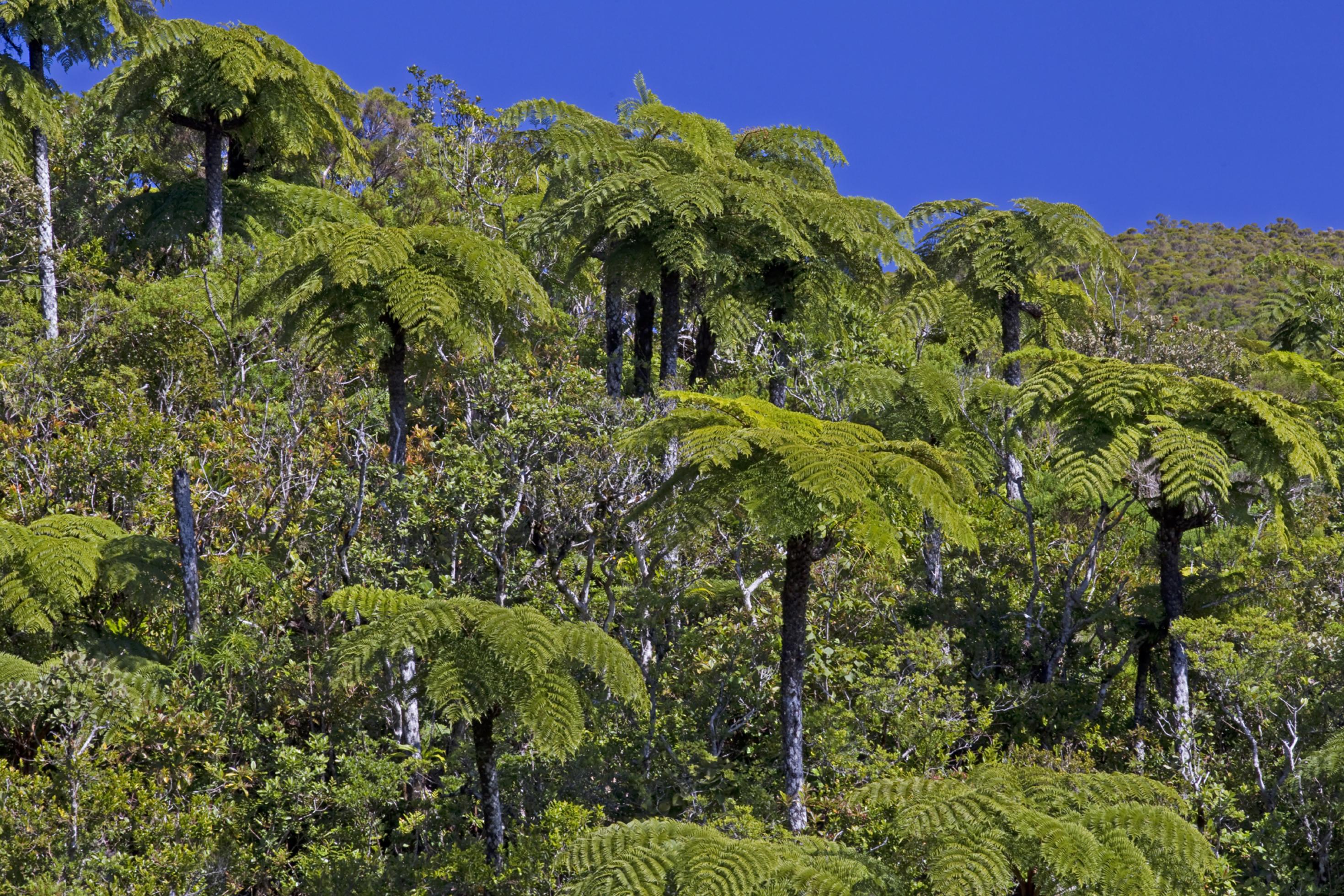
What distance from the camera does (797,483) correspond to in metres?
6.81

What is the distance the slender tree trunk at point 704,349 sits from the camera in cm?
1421

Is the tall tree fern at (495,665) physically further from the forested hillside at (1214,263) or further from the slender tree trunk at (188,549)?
the forested hillside at (1214,263)

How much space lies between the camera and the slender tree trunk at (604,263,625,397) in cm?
1338

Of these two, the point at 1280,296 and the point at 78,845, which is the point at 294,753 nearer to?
the point at 78,845

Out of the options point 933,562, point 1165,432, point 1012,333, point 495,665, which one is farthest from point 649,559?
point 1012,333

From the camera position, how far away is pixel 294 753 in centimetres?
799

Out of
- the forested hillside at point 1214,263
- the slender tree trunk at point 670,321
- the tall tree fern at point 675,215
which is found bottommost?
the slender tree trunk at point 670,321

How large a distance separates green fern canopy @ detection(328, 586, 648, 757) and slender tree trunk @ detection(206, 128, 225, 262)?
34.1 feet

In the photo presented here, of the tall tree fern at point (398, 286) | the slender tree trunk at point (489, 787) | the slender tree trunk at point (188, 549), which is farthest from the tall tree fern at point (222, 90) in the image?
the slender tree trunk at point (489, 787)

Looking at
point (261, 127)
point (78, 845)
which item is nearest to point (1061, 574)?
point (78, 845)

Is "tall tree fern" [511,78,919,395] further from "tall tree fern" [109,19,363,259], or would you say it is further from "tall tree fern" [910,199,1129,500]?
"tall tree fern" [109,19,363,259]

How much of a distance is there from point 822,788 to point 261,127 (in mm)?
14076

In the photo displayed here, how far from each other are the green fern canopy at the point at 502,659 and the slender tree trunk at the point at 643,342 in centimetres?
676

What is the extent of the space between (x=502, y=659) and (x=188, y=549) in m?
3.20
